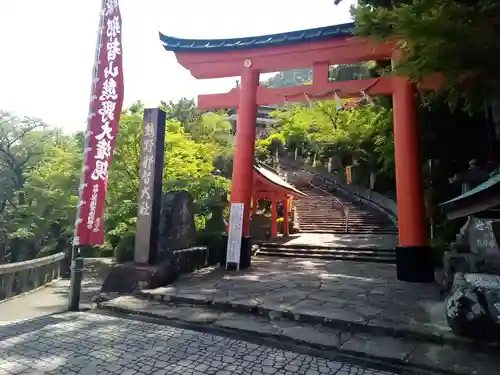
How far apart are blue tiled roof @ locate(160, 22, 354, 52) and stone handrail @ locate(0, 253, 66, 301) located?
6401mm

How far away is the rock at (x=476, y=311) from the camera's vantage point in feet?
12.0

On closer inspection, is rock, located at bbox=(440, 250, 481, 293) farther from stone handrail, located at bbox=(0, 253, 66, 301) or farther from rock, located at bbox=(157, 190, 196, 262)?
stone handrail, located at bbox=(0, 253, 66, 301)

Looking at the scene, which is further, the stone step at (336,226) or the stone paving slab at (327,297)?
the stone step at (336,226)

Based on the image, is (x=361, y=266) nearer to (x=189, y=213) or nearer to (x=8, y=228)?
(x=189, y=213)

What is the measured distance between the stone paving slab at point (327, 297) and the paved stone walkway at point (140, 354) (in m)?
0.97

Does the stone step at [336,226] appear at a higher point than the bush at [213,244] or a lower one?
higher

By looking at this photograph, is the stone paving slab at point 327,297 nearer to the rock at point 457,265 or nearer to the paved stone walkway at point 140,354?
the rock at point 457,265

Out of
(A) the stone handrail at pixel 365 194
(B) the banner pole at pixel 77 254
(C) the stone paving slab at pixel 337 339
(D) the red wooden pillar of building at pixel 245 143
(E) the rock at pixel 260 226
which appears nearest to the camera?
(C) the stone paving slab at pixel 337 339

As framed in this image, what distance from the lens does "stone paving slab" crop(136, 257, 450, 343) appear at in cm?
445

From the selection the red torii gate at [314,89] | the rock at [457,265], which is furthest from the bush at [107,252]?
the rock at [457,265]

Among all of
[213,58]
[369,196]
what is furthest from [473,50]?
[369,196]

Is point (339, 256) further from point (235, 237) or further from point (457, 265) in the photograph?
point (457, 265)

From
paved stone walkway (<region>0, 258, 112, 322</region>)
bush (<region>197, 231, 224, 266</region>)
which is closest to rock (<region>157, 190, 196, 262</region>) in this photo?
bush (<region>197, 231, 224, 266</region>)

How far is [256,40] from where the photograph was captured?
9039 millimetres
